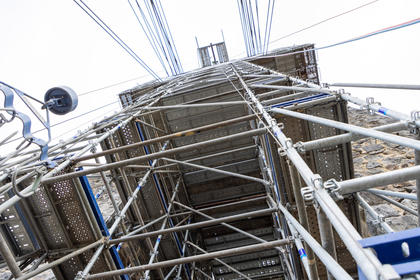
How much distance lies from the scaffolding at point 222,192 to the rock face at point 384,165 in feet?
3.56

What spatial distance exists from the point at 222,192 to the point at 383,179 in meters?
7.34

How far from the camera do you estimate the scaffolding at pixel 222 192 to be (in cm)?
171

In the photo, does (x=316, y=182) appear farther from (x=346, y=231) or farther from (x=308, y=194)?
(x=346, y=231)

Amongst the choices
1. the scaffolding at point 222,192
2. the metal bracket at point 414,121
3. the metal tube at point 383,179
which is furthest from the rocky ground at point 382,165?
the metal tube at point 383,179

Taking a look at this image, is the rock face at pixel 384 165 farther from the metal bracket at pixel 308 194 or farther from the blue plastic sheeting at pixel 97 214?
the blue plastic sheeting at pixel 97 214

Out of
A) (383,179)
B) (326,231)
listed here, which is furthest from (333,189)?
(326,231)

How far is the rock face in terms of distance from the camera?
207 inches

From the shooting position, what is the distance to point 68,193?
12.3 ft

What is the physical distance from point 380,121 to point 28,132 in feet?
33.0

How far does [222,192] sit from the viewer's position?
8.52m

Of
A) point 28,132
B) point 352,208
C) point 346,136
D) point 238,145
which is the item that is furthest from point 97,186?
point 346,136

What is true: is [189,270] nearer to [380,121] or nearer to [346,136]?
[346,136]

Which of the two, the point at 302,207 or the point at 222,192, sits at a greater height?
the point at 302,207

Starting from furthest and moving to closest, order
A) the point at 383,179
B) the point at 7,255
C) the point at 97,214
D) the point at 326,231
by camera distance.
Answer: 1. the point at 97,214
2. the point at 7,255
3. the point at 326,231
4. the point at 383,179
